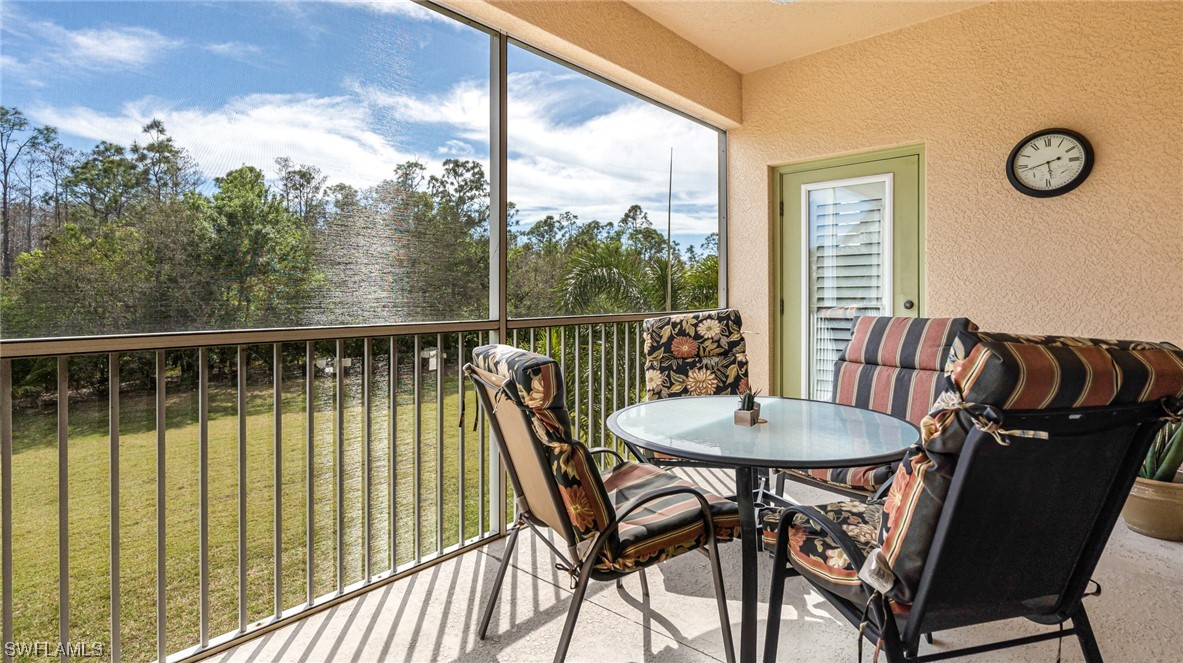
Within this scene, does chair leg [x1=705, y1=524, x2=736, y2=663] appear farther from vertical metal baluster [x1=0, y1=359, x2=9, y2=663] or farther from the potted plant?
the potted plant

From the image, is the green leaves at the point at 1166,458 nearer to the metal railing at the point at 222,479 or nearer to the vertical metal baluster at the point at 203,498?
the metal railing at the point at 222,479

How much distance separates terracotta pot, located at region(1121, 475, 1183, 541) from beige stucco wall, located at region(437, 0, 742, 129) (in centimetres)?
325

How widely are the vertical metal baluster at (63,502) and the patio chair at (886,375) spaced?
254 cm

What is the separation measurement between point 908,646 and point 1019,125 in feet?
10.8

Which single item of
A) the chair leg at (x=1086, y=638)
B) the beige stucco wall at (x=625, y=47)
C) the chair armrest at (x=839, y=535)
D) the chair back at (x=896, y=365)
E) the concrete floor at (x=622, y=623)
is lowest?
the concrete floor at (x=622, y=623)

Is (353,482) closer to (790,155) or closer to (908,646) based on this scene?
(908,646)

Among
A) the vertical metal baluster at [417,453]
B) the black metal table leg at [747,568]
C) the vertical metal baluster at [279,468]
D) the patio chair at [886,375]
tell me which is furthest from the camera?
the vertical metal baluster at [417,453]

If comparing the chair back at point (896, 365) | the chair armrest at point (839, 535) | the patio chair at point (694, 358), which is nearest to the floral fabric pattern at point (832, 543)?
the chair armrest at point (839, 535)

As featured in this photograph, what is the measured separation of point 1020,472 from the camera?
46.1 inches

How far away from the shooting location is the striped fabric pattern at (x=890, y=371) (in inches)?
97.0

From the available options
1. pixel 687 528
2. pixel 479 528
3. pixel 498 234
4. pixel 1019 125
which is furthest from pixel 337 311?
pixel 1019 125

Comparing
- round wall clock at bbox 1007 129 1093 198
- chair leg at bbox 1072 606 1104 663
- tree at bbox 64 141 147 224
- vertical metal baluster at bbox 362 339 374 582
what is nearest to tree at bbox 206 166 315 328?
tree at bbox 64 141 147 224

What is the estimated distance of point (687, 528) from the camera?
1.76m

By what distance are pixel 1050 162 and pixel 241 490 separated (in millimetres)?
A: 4246
